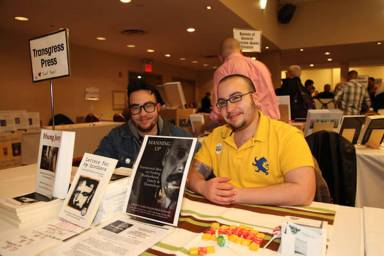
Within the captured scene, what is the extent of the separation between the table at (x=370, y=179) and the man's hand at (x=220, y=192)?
154 centimetres

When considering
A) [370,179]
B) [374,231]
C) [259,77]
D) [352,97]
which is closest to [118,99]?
[352,97]

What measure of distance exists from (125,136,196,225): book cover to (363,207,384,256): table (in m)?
0.49

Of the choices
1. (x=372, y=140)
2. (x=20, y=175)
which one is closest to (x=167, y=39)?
(x=372, y=140)

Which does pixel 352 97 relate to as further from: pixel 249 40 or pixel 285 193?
pixel 285 193

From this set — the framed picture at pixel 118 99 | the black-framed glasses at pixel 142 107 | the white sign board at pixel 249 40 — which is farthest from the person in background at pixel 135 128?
the framed picture at pixel 118 99

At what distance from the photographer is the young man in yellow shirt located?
107cm

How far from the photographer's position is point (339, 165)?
1664 millimetres

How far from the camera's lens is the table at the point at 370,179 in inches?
84.8

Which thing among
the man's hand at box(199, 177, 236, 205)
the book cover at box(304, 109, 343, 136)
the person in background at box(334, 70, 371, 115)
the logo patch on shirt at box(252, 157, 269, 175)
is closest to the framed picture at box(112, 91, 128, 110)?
the person in background at box(334, 70, 371, 115)

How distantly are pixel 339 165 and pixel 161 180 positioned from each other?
3.85ft

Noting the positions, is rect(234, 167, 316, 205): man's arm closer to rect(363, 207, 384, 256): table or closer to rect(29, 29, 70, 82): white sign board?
rect(363, 207, 384, 256): table

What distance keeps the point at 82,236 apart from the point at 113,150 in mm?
1000

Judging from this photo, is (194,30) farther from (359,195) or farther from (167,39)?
(359,195)

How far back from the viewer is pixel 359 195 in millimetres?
2230
